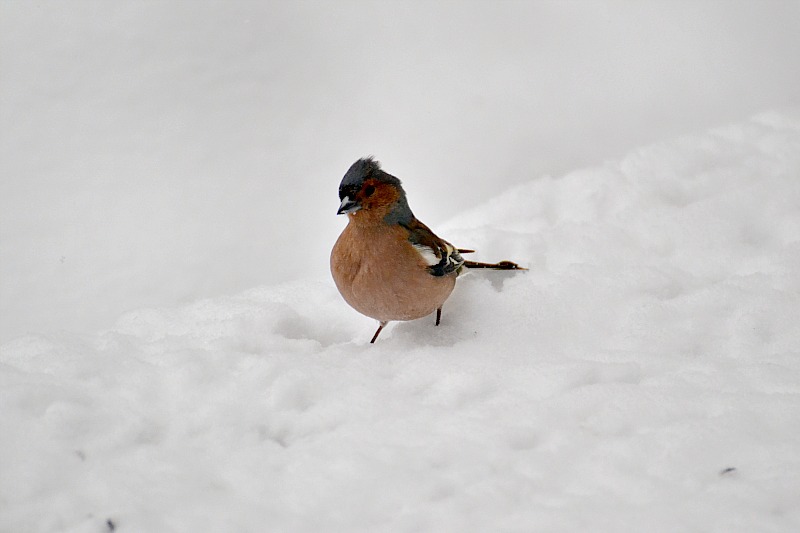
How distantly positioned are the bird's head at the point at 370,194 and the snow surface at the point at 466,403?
2.15 feet

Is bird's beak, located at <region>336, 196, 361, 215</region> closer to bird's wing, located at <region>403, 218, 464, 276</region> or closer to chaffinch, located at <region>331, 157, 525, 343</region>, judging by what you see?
chaffinch, located at <region>331, 157, 525, 343</region>

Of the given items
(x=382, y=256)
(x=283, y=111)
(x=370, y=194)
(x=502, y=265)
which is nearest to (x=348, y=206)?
(x=370, y=194)

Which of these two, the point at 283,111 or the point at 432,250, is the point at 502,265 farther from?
the point at 283,111

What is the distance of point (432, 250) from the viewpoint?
3.45 meters

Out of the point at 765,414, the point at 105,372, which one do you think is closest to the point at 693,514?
the point at 765,414

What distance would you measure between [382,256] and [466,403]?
2.86 feet

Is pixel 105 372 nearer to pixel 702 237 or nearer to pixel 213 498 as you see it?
pixel 213 498

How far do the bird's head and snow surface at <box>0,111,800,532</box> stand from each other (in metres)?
0.66

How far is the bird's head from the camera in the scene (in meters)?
3.29

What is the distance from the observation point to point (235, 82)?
18.6 ft

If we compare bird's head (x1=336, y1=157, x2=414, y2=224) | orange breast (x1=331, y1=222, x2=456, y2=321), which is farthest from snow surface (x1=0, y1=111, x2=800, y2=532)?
bird's head (x1=336, y1=157, x2=414, y2=224)

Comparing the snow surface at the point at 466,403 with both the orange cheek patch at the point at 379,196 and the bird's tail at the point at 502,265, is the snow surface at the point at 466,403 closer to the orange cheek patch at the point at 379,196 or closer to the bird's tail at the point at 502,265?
the bird's tail at the point at 502,265

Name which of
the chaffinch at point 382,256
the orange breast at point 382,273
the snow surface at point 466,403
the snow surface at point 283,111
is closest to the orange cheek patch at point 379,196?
the chaffinch at point 382,256

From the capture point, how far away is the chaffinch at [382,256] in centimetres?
329
